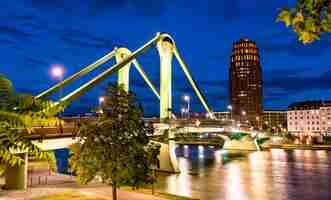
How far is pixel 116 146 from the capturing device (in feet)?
66.5

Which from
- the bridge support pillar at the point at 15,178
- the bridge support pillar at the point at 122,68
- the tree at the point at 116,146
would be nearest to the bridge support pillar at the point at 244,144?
the bridge support pillar at the point at 122,68

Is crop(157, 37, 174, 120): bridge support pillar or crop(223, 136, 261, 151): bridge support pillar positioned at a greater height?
crop(157, 37, 174, 120): bridge support pillar

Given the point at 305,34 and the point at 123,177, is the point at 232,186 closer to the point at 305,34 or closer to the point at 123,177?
the point at 123,177

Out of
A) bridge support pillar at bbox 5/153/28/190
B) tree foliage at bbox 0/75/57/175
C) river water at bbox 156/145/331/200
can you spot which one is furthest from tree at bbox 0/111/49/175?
river water at bbox 156/145/331/200

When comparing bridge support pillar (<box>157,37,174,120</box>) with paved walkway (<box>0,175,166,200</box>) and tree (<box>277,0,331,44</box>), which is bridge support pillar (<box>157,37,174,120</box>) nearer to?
paved walkway (<box>0,175,166,200</box>)

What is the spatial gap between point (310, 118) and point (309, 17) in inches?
6964

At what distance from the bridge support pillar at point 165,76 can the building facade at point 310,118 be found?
377ft

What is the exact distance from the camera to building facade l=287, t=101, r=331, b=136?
16550cm

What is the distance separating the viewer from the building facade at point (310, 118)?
165500 millimetres

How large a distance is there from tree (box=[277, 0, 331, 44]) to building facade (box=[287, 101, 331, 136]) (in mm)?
166563

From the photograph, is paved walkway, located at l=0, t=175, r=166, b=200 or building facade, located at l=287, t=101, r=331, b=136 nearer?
paved walkway, located at l=0, t=175, r=166, b=200

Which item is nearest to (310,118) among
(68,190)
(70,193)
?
(68,190)

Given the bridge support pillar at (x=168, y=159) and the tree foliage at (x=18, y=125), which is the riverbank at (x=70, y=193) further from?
the bridge support pillar at (x=168, y=159)

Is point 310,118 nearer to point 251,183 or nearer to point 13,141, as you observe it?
point 251,183
